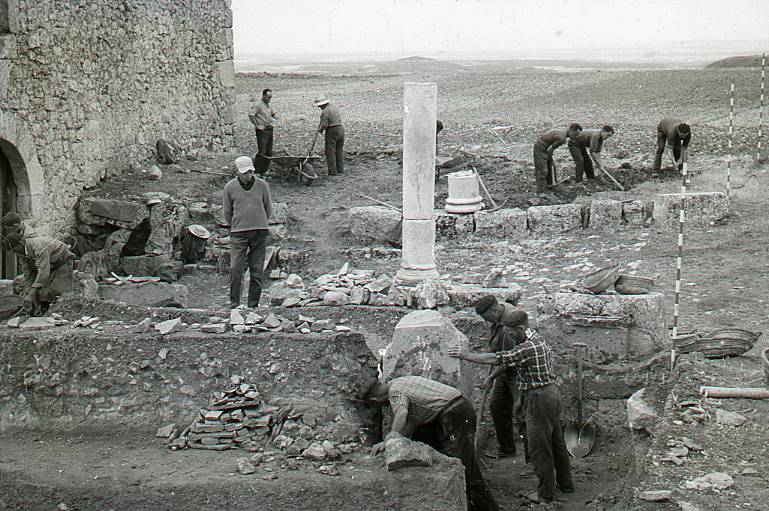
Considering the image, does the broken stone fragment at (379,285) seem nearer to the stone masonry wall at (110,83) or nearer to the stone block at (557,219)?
the stone block at (557,219)

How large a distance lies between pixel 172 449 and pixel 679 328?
16.7 feet

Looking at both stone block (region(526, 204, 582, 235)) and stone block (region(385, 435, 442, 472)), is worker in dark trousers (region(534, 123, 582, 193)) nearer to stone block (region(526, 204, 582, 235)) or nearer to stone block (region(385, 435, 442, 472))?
stone block (region(526, 204, 582, 235))

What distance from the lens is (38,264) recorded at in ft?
30.6

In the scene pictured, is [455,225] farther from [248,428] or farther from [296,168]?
[248,428]

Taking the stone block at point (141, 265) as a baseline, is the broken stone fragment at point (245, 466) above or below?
below

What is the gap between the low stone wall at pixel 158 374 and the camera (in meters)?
8.09

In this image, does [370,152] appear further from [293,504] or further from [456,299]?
[293,504]

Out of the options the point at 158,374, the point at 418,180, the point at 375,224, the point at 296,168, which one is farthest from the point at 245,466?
the point at 296,168

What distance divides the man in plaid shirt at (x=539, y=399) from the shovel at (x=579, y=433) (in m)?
1.01

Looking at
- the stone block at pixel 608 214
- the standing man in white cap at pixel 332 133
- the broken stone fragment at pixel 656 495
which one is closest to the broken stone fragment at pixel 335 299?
the broken stone fragment at pixel 656 495

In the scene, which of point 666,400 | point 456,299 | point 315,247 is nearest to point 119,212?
point 315,247

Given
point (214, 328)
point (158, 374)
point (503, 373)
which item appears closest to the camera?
point (158, 374)

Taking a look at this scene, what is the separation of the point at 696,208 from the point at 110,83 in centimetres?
889

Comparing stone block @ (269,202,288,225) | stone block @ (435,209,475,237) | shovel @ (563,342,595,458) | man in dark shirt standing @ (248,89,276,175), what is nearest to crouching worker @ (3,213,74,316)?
shovel @ (563,342,595,458)
